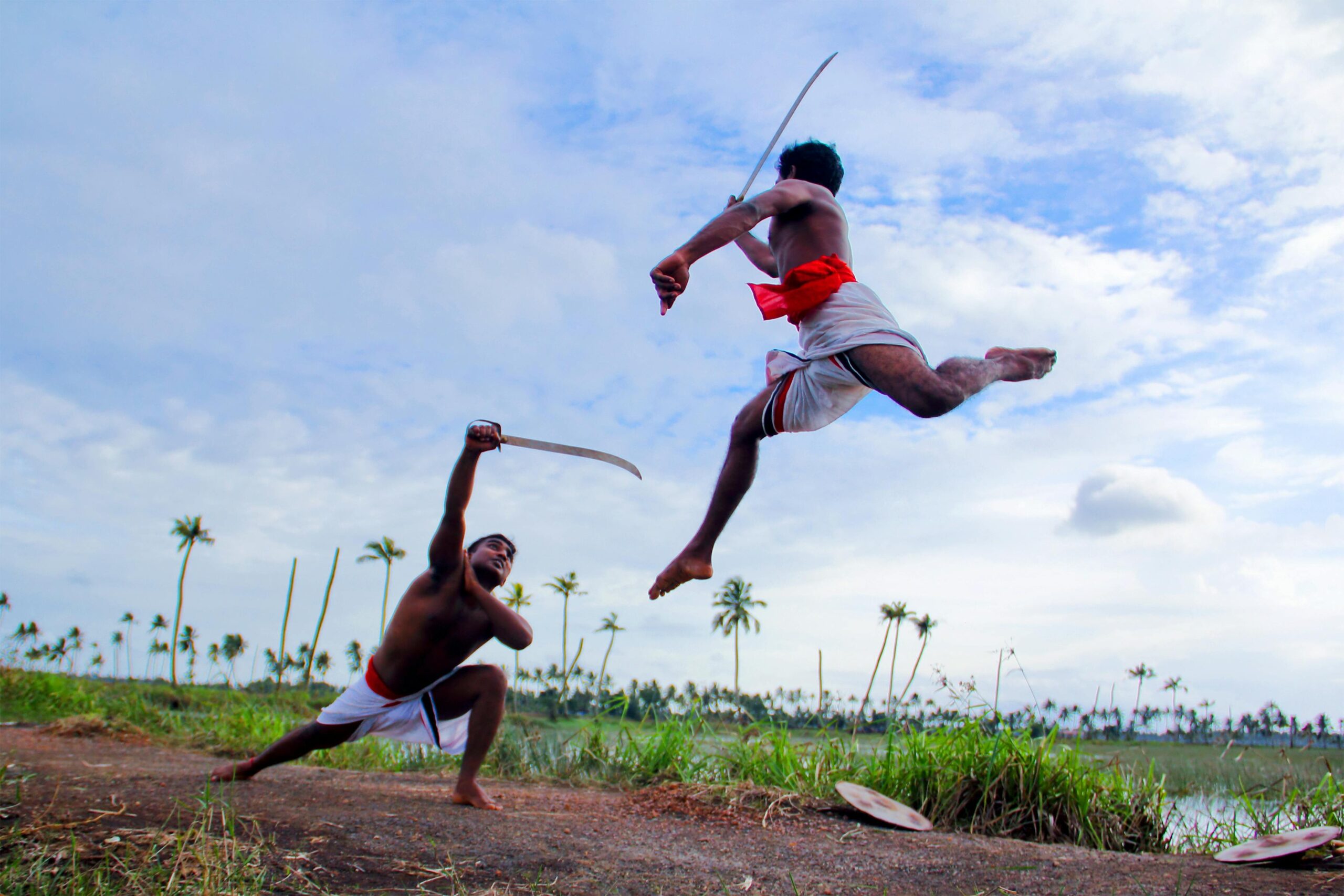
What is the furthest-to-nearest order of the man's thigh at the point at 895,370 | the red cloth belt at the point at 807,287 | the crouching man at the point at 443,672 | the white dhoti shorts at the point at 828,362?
the crouching man at the point at 443,672 → the red cloth belt at the point at 807,287 → the white dhoti shorts at the point at 828,362 → the man's thigh at the point at 895,370

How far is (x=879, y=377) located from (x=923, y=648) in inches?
148

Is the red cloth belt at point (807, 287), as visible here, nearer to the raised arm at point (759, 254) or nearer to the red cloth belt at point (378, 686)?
the raised arm at point (759, 254)

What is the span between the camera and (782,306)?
320 cm

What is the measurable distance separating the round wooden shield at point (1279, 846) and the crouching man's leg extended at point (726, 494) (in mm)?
2979

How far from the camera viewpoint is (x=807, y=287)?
124 inches

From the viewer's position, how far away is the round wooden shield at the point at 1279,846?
13.3ft

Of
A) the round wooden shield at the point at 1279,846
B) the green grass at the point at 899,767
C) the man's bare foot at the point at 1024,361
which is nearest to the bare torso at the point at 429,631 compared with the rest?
the green grass at the point at 899,767

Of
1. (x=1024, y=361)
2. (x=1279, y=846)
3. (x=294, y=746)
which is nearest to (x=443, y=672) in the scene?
(x=294, y=746)

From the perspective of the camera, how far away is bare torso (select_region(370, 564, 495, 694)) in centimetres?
466

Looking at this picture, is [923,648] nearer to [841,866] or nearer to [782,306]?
[841,866]

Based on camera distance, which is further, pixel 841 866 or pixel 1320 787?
pixel 1320 787

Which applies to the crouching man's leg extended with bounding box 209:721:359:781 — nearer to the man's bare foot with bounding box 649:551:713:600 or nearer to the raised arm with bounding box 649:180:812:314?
the man's bare foot with bounding box 649:551:713:600

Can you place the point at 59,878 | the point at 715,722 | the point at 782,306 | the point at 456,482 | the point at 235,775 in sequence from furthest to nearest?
the point at 715,722, the point at 235,775, the point at 456,482, the point at 782,306, the point at 59,878

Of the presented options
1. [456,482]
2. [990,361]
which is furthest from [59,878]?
[990,361]
